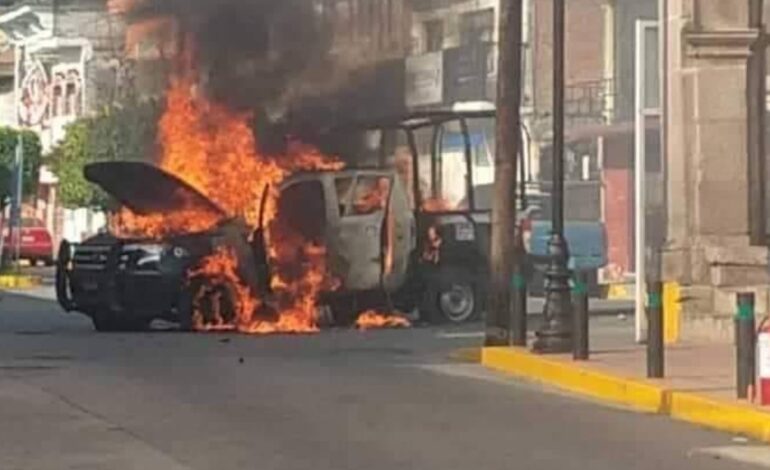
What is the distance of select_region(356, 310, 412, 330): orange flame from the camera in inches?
1163

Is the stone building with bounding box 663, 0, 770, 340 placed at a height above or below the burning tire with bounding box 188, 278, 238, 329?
above

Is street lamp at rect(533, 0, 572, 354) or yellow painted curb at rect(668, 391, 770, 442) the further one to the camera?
street lamp at rect(533, 0, 572, 354)

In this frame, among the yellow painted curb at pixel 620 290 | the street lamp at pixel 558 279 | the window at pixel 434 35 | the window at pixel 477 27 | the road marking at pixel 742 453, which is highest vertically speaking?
the window at pixel 477 27

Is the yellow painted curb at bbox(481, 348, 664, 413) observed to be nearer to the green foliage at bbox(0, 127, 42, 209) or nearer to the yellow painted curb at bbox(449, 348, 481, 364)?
the yellow painted curb at bbox(449, 348, 481, 364)

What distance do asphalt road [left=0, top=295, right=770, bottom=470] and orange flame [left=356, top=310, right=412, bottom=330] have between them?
5.08 meters

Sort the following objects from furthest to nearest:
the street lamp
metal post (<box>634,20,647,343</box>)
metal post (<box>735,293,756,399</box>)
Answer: metal post (<box>634,20,647,343</box>)
the street lamp
metal post (<box>735,293,756,399</box>)

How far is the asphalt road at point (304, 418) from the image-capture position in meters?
13.6

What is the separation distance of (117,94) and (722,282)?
20.9 meters

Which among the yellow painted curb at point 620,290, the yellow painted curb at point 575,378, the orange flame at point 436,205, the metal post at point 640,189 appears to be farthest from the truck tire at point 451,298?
the yellow painted curb at point 620,290

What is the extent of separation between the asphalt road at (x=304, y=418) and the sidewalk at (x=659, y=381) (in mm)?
301

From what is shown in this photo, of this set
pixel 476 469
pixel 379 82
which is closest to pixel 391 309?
pixel 379 82

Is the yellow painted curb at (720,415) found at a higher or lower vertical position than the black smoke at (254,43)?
lower

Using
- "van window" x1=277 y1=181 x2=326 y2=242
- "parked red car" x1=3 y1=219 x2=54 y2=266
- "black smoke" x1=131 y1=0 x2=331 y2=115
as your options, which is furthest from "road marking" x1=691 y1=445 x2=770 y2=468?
"parked red car" x1=3 y1=219 x2=54 y2=266

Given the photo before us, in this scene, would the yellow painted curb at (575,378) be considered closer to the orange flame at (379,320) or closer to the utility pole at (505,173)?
the utility pole at (505,173)
